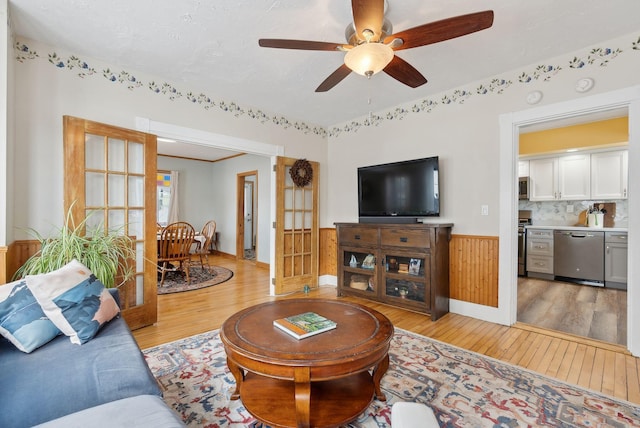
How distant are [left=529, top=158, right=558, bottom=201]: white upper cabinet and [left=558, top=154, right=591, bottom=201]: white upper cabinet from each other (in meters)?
0.07

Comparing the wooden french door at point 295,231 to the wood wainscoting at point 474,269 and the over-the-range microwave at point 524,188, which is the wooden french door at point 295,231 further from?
the over-the-range microwave at point 524,188

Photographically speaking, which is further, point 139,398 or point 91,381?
point 91,381

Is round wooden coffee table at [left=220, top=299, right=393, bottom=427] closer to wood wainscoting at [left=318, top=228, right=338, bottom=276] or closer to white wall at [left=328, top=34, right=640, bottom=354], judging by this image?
white wall at [left=328, top=34, right=640, bottom=354]

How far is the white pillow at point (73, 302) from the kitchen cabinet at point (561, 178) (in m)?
6.27

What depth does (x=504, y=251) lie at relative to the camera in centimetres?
299

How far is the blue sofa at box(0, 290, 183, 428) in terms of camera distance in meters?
0.95

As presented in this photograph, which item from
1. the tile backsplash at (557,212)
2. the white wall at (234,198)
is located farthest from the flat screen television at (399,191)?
the tile backsplash at (557,212)

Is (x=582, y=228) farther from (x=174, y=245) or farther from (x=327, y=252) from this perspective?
(x=174, y=245)

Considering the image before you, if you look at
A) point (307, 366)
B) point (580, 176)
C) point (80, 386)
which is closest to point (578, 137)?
point (580, 176)

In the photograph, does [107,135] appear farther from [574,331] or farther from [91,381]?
[574,331]

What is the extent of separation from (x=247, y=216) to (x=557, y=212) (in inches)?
277

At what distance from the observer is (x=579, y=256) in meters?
4.63

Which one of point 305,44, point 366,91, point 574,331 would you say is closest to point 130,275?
point 305,44

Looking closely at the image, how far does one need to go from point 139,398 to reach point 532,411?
78.6 inches
